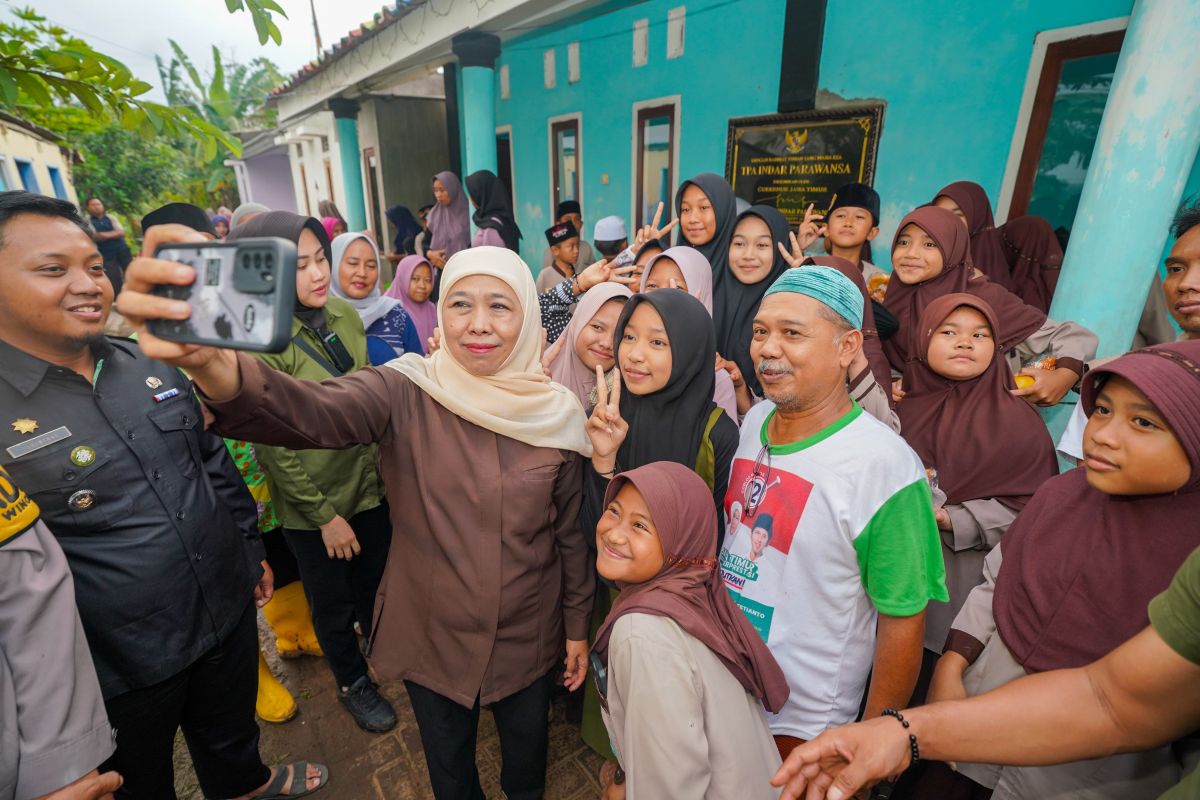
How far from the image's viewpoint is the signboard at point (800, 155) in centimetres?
448

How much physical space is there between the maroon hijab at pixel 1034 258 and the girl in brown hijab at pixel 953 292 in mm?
912

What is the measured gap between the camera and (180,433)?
65.6 inches

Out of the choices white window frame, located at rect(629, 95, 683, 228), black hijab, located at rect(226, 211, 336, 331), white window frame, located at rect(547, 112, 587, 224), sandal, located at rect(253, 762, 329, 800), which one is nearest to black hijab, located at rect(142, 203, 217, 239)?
black hijab, located at rect(226, 211, 336, 331)

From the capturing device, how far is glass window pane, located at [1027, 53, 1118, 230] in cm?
499

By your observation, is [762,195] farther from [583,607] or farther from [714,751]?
[714,751]

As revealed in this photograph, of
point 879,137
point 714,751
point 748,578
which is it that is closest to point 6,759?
point 714,751

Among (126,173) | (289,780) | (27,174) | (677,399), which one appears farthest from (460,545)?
(126,173)

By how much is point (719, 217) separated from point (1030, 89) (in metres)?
2.49

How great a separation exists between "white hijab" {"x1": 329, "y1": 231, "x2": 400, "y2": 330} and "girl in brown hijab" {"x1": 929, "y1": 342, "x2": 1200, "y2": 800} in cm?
308

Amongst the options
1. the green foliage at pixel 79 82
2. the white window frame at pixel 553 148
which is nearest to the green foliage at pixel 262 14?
the green foliage at pixel 79 82

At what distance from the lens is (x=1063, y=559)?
1.38 meters

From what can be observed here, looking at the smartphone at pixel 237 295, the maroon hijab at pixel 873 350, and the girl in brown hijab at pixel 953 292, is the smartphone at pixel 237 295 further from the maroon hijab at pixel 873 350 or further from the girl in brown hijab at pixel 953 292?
the girl in brown hijab at pixel 953 292

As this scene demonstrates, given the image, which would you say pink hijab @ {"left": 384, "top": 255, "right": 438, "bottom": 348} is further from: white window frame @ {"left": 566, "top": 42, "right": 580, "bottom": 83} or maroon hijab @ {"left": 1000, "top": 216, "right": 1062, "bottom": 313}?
white window frame @ {"left": 566, "top": 42, "right": 580, "bottom": 83}

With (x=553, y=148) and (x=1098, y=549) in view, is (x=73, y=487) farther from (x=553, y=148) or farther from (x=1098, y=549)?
(x=553, y=148)
